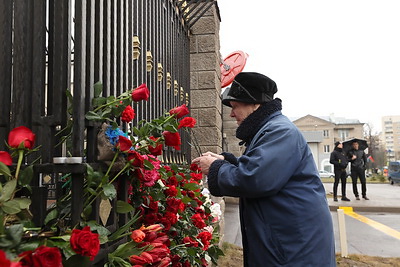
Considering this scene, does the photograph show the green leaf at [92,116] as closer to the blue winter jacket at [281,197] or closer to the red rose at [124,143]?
the red rose at [124,143]

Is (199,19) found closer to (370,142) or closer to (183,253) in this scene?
(183,253)

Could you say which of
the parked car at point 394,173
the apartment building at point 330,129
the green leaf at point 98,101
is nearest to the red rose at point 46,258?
the green leaf at point 98,101

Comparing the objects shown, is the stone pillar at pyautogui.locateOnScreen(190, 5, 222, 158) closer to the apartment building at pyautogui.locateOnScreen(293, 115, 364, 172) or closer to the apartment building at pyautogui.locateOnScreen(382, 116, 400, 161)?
the apartment building at pyautogui.locateOnScreen(293, 115, 364, 172)

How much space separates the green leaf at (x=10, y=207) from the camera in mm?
1087

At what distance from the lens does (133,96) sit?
61.7 inches

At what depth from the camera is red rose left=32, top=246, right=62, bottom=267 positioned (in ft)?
3.20

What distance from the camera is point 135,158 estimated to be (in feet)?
5.00

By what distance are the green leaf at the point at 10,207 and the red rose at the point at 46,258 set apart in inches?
7.0

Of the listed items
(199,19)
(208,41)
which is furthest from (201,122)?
(199,19)

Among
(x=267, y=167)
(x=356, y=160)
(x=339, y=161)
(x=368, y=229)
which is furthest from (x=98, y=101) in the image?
(x=356, y=160)

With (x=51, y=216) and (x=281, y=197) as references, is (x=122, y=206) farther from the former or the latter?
Result: (x=281, y=197)

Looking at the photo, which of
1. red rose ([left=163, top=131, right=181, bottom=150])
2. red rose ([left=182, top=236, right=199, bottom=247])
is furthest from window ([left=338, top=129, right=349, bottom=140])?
red rose ([left=163, top=131, right=181, bottom=150])

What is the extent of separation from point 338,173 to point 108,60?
10.5 m

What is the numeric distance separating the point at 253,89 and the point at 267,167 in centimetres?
57
